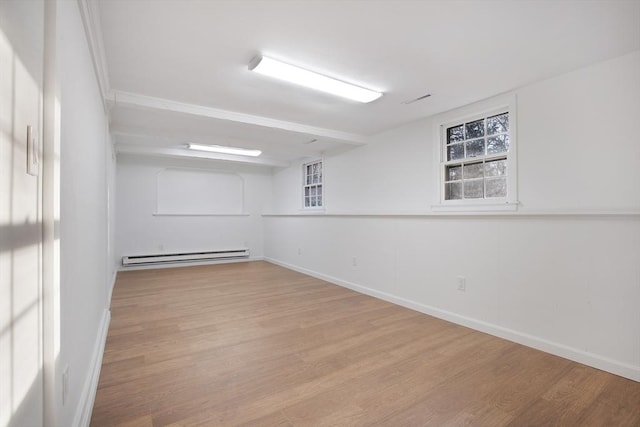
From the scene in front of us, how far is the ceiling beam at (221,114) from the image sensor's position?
9.60 ft

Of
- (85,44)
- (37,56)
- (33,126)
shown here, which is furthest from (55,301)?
(85,44)

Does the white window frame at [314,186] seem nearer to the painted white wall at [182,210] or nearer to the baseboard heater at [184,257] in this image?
the painted white wall at [182,210]

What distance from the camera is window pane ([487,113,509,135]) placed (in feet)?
9.72

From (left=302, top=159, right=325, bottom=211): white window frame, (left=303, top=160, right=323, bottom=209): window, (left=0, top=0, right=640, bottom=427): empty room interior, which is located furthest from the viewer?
(left=303, top=160, right=323, bottom=209): window

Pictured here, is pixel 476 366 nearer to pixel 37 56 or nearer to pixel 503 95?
pixel 503 95

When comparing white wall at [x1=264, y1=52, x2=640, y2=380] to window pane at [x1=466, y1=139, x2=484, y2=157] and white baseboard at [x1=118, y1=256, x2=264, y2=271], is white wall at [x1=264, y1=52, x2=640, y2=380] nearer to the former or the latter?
window pane at [x1=466, y1=139, x2=484, y2=157]

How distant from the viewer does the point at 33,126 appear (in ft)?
2.92

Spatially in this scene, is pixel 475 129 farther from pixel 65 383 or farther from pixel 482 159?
pixel 65 383

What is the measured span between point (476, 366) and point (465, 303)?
3.25 ft

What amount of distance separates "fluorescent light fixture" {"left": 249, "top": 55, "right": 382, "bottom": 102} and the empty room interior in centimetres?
2

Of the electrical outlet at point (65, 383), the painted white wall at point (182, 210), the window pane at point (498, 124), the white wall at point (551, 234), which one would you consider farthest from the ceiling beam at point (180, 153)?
the electrical outlet at point (65, 383)

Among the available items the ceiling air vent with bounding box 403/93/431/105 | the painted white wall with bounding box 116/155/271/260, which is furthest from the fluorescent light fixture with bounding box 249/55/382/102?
the painted white wall with bounding box 116/155/271/260

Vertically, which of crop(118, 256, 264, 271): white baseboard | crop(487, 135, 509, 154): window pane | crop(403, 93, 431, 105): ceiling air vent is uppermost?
crop(403, 93, 431, 105): ceiling air vent

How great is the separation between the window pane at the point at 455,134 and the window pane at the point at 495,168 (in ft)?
1.50
